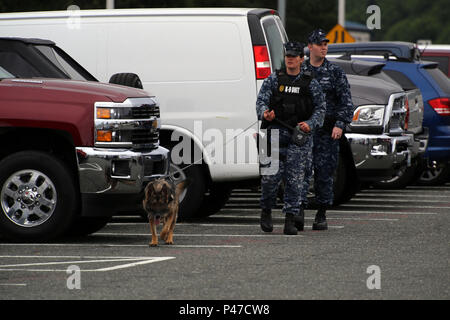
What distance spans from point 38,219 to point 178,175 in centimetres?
245

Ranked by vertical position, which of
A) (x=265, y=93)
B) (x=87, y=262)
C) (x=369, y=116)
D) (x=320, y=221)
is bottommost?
(x=320, y=221)

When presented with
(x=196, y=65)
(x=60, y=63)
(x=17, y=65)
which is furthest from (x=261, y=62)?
(x=17, y=65)

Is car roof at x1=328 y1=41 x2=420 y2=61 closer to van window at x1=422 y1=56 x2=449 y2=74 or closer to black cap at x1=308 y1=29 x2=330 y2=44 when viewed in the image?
van window at x1=422 y1=56 x2=449 y2=74

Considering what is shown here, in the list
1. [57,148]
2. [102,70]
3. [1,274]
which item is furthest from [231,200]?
[1,274]

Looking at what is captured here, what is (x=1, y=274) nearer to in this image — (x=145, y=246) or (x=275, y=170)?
(x=145, y=246)

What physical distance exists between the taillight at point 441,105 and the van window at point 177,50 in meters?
5.83

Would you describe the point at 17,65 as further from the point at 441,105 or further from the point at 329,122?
the point at 441,105

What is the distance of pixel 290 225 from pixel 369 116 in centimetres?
347

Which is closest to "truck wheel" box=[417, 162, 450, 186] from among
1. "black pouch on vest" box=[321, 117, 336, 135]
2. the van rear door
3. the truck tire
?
the van rear door

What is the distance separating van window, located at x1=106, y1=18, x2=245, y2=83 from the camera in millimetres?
13055

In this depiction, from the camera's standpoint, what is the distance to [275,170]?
38.9 ft

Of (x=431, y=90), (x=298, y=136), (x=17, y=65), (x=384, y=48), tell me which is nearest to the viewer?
(x=298, y=136)

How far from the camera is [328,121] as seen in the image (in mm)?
12336

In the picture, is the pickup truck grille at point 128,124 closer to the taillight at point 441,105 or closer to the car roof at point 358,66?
the car roof at point 358,66
